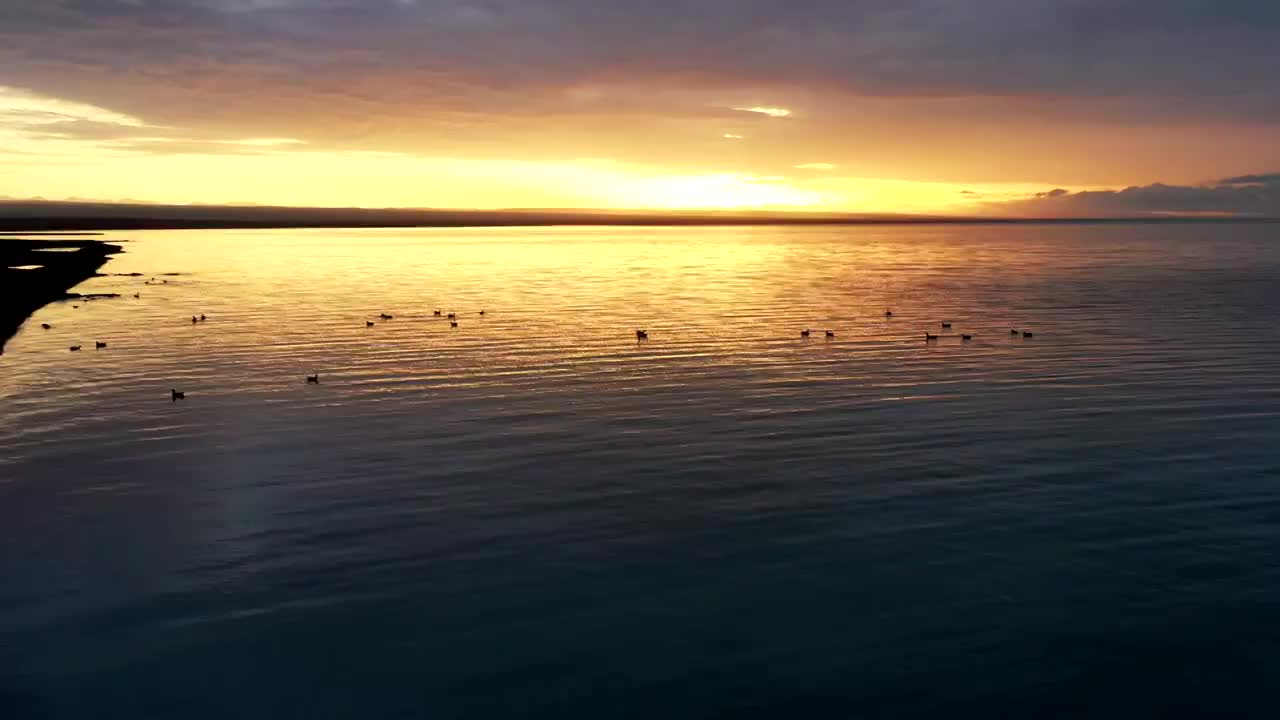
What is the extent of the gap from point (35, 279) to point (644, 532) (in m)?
84.6

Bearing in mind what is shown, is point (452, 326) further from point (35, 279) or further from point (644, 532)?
point (35, 279)

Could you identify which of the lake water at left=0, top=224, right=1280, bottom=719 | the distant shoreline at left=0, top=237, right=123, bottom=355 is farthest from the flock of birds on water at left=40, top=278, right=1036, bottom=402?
the distant shoreline at left=0, top=237, right=123, bottom=355

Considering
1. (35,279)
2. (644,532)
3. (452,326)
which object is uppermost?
(35,279)

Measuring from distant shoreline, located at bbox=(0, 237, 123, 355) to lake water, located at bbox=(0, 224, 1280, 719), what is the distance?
17.8m

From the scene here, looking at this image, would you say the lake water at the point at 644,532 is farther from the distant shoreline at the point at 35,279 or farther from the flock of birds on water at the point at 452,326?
the distant shoreline at the point at 35,279

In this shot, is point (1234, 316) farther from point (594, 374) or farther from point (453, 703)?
point (453, 703)

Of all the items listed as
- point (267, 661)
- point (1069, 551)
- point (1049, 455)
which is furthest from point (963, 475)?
point (267, 661)

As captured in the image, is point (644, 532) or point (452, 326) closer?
point (644, 532)

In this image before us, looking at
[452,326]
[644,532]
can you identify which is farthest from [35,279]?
[644,532]

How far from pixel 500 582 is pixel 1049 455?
54.9 ft

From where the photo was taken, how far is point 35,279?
85375 mm

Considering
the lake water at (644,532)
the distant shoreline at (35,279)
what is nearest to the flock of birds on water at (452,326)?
the lake water at (644,532)

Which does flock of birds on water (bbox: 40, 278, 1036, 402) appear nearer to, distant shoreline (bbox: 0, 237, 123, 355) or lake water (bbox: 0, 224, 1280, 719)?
lake water (bbox: 0, 224, 1280, 719)

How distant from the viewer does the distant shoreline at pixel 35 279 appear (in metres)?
63.3
